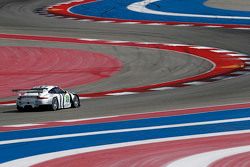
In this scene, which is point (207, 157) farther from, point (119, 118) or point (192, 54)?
point (192, 54)

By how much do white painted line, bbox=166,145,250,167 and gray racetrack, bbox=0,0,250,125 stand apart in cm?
815

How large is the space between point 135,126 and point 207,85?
1083 centimetres

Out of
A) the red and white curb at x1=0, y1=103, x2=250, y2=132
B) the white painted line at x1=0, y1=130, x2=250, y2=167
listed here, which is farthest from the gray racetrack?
the white painted line at x1=0, y1=130, x2=250, y2=167

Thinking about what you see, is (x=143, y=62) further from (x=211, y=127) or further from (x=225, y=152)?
(x=225, y=152)

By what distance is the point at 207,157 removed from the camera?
59.9 feet

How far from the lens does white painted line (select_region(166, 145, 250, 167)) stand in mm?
17469

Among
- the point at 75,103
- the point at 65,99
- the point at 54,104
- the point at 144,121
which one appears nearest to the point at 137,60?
the point at 75,103

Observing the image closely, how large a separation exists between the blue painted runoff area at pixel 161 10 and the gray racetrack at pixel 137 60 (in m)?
2.61

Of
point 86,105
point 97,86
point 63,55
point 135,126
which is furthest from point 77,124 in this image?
point 63,55

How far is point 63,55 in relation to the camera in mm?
42875

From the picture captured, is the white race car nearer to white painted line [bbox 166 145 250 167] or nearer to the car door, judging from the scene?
the car door

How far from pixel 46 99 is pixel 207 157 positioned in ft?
37.3

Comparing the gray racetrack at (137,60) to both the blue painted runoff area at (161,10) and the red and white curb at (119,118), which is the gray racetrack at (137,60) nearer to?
the red and white curb at (119,118)

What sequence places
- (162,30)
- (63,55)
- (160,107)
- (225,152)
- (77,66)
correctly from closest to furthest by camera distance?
(225,152) → (160,107) → (77,66) → (63,55) → (162,30)
